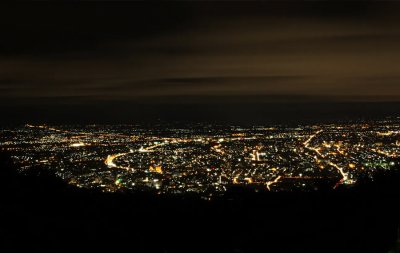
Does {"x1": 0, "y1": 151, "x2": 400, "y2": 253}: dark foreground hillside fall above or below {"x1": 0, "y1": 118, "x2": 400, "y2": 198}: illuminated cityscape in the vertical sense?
above

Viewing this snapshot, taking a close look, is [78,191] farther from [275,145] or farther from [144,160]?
[275,145]

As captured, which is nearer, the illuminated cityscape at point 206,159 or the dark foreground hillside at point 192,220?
the dark foreground hillside at point 192,220

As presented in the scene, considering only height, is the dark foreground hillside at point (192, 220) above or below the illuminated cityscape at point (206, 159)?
above

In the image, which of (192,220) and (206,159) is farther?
(206,159)

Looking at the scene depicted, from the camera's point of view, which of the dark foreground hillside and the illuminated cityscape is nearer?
the dark foreground hillside

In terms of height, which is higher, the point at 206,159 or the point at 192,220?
the point at 192,220
